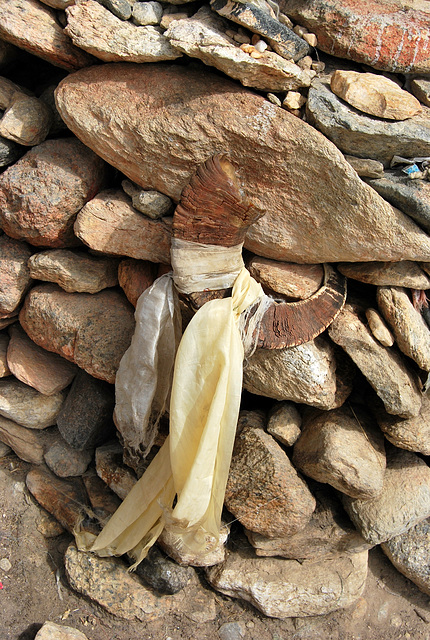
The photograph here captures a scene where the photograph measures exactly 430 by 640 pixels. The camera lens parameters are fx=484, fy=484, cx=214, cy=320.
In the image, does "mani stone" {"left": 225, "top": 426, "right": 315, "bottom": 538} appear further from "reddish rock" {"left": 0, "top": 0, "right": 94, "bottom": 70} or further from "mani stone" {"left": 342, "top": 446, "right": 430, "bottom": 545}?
"reddish rock" {"left": 0, "top": 0, "right": 94, "bottom": 70}

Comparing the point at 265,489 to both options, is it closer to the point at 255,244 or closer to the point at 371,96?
the point at 255,244

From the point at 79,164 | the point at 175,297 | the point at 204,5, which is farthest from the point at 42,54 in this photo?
the point at 175,297

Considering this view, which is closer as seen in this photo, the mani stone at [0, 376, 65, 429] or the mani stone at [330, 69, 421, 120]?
the mani stone at [330, 69, 421, 120]

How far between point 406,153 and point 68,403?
2406mm

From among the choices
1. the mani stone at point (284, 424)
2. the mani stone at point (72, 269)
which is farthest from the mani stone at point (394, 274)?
the mani stone at point (72, 269)

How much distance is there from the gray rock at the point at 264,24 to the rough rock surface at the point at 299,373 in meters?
1.39

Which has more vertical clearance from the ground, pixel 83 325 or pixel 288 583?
pixel 83 325

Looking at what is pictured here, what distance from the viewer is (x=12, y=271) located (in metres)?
2.79

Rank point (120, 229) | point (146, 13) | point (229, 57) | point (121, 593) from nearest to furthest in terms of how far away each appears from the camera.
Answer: point (229, 57) < point (146, 13) < point (120, 229) < point (121, 593)

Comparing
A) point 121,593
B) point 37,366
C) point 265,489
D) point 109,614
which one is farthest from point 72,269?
point 109,614

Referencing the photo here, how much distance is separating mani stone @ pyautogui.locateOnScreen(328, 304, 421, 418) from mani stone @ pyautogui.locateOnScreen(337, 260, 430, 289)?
0.81 feet

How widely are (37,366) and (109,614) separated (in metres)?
1.52

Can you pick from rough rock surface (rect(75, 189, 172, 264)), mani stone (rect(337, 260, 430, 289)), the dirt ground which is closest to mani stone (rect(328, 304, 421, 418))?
mani stone (rect(337, 260, 430, 289))

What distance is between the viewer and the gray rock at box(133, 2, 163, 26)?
2.31m
